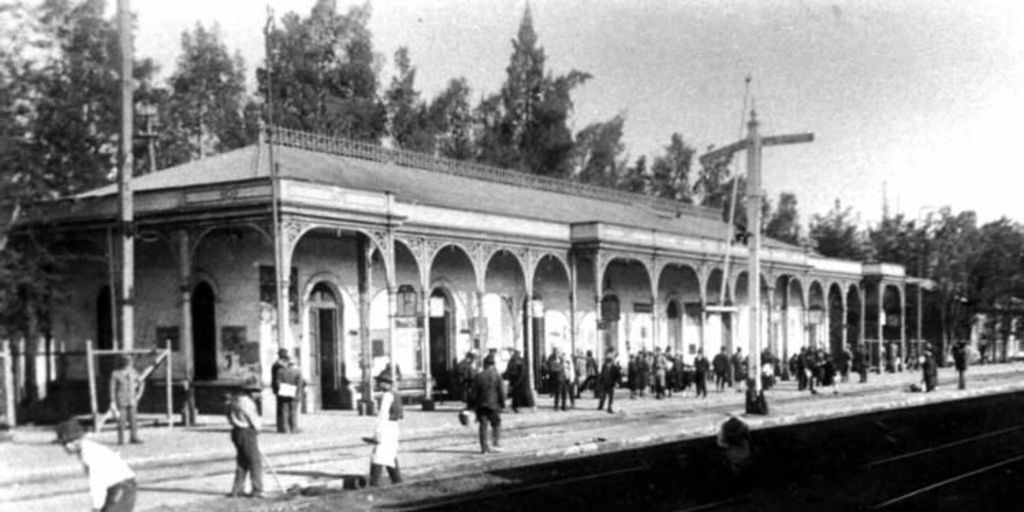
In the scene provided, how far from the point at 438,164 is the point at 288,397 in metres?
18.4

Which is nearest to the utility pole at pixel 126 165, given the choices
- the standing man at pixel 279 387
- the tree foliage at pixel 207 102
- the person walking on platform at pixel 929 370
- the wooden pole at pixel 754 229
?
the standing man at pixel 279 387

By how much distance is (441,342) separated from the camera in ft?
99.1

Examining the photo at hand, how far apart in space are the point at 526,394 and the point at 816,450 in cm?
931

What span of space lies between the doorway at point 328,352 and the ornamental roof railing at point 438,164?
4.24 metres

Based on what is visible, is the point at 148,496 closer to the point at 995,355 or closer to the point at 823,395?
the point at 823,395

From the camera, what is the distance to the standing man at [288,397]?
1984 centimetres

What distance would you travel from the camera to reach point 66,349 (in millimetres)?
26875

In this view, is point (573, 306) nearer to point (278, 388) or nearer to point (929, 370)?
point (929, 370)

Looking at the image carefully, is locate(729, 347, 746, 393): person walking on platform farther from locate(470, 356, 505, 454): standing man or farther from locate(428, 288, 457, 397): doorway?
locate(470, 356, 505, 454): standing man

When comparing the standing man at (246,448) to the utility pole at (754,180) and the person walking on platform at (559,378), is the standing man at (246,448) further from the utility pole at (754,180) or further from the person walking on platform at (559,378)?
the person walking on platform at (559,378)

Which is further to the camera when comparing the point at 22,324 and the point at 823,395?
the point at 823,395

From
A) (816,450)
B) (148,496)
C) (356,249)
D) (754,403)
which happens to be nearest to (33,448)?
(148,496)

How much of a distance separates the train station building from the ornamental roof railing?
79mm

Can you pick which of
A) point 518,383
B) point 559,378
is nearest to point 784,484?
point 559,378
